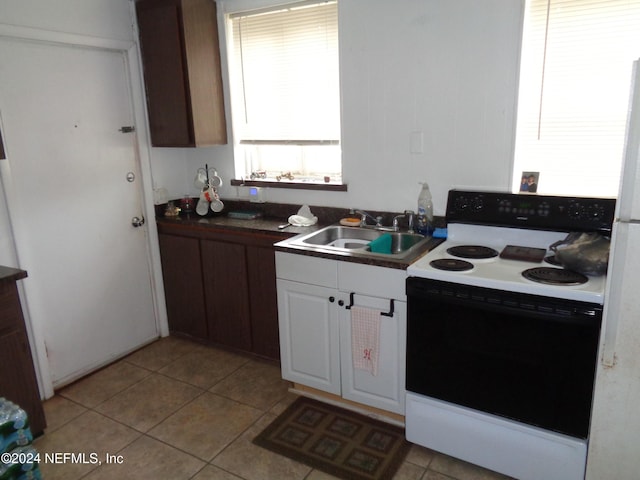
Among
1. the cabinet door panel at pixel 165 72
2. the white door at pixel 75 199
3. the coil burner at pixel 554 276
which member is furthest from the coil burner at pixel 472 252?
the white door at pixel 75 199

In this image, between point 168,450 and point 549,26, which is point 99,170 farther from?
point 549,26

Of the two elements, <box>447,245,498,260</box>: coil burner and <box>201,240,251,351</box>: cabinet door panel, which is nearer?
<box>447,245,498,260</box>: coil burner

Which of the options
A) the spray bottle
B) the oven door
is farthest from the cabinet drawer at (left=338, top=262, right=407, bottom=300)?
the spray bottle

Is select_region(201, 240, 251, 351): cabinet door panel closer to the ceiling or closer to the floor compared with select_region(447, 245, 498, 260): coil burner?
closer to the floor

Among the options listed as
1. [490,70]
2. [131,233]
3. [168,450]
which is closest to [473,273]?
[490,70]

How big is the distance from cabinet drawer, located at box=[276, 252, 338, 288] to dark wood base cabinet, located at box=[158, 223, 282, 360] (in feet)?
0.93

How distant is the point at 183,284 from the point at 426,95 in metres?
2.02

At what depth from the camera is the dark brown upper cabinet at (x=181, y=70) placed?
2.94 m

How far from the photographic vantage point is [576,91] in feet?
7.32

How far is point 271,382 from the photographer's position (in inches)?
113

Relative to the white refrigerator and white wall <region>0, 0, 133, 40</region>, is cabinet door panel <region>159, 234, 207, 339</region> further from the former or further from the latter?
the white refrigerator

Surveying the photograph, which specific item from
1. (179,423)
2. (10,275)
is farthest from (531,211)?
(10,275)

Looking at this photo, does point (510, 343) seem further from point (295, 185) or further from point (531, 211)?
point (295, 185)

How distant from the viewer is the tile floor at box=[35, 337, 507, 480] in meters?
2.17
